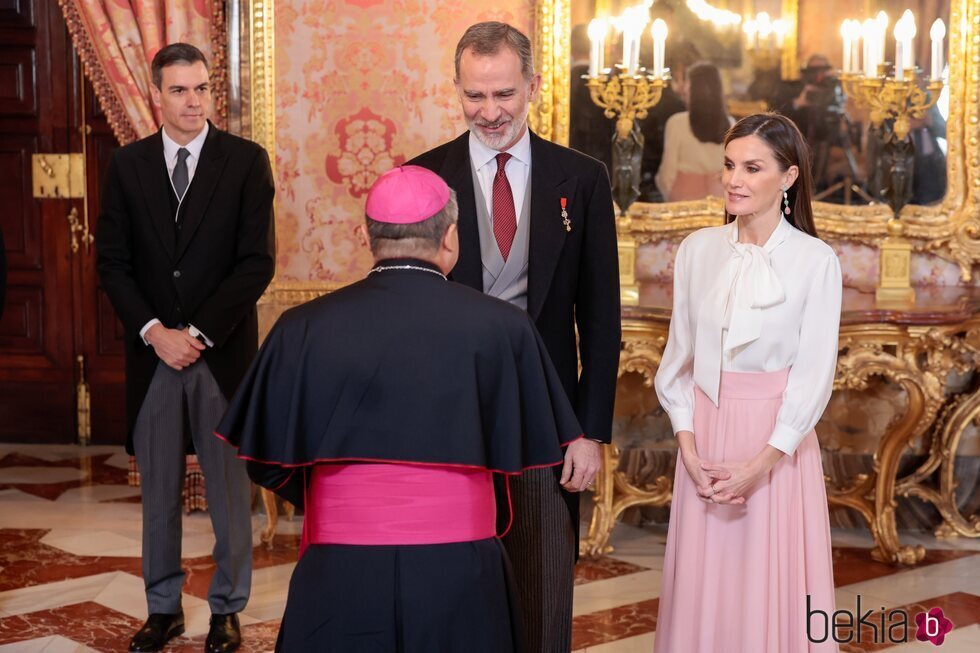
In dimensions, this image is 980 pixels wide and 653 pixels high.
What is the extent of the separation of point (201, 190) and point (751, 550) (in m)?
2.01

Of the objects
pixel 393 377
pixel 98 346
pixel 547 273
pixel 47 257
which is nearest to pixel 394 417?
pixel 393 377

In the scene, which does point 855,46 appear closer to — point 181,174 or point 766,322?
point 766,322

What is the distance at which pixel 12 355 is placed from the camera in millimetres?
7039

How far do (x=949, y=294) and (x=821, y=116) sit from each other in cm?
96

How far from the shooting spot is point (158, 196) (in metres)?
3.79

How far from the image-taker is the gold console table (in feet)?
15.9

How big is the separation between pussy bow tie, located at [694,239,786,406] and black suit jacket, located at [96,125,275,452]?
1.51 meters

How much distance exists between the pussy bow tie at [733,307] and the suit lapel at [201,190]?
1.64 meters

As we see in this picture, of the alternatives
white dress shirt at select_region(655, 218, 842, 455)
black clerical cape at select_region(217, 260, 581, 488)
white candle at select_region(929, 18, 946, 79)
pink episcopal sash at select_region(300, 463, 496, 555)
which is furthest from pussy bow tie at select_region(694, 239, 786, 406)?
white candle at select_region(929, 18, 946, 79)

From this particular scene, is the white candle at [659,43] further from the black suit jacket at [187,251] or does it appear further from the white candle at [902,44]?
the black suit jacket at [187,251]

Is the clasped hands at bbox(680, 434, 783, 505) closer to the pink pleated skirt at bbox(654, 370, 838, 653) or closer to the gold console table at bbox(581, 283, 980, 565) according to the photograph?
the pink pleated skirt at bbox(654, 370, 838, 653)

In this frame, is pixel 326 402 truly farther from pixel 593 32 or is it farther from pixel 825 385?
pixel 593 32

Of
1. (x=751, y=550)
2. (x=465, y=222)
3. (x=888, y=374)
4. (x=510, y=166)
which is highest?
(x=510, y=166)

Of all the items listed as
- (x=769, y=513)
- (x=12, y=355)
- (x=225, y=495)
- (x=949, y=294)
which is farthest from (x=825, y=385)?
(x=12, y=355)
